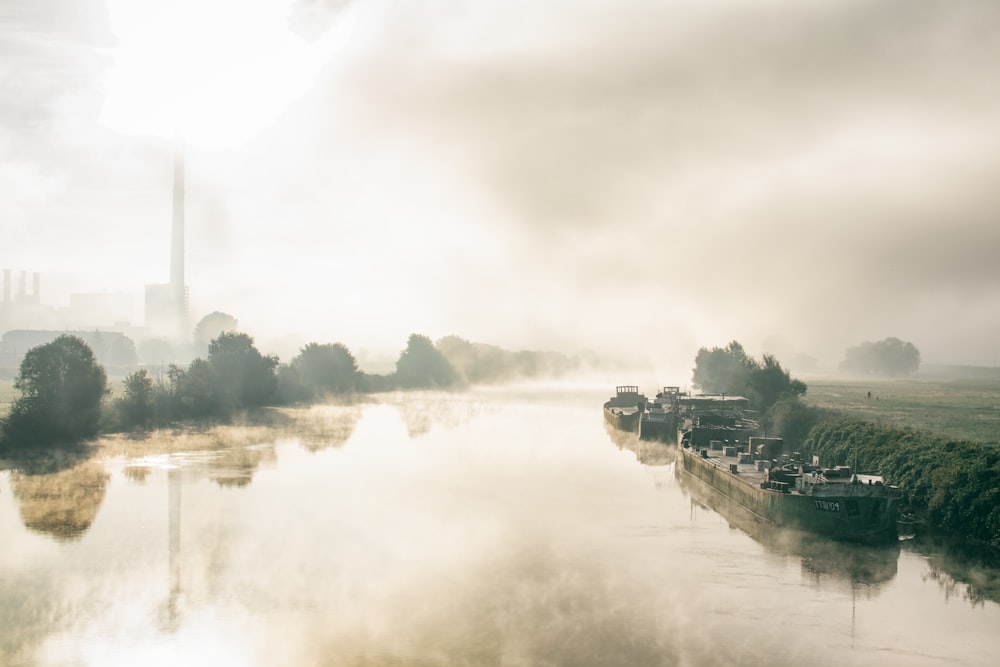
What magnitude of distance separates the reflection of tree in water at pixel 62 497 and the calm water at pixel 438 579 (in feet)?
0.89

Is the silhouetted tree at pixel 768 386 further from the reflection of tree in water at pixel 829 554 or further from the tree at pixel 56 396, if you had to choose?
the tree at pixel 56 396

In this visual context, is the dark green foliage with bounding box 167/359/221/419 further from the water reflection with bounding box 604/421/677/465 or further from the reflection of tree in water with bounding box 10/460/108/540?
the water reflection with bounding box 604/421/677/465

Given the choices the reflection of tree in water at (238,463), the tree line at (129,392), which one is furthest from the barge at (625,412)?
the tree line at (129,392)

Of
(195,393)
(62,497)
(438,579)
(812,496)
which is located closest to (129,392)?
(195,393)

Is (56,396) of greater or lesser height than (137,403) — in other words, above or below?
above

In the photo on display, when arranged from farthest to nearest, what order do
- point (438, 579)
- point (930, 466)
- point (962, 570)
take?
point (930, 466) < point (962, 570) < point (438, 579)

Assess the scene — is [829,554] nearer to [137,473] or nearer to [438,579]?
[438,579]

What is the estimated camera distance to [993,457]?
53594mm

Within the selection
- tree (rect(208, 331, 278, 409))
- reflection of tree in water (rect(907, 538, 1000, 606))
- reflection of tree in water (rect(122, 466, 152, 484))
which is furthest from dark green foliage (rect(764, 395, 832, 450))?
tree (rect(208, 331, 278, 409))

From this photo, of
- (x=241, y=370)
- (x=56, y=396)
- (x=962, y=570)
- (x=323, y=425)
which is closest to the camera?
(x=962, y=570)

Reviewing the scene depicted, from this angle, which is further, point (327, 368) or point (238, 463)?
point (327, 368)

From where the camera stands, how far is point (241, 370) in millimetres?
142875

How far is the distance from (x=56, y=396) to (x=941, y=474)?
3215 inches

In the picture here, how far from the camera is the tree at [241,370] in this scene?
13800 centimetres
